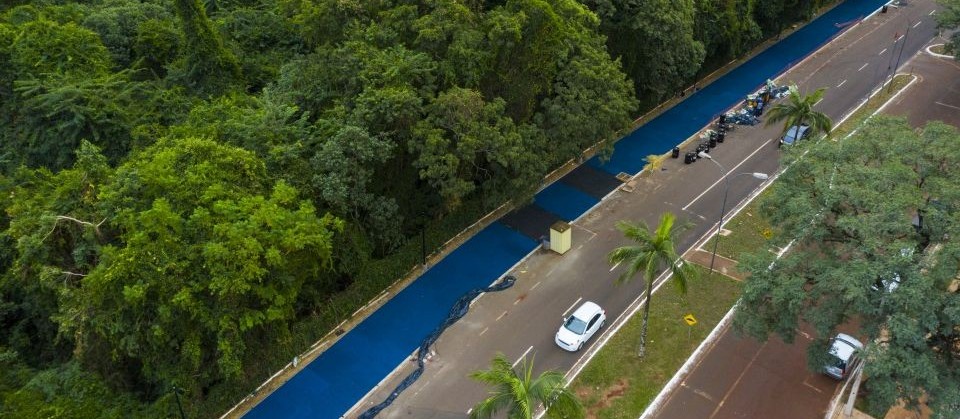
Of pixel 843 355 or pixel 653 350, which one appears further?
pixel 653 350

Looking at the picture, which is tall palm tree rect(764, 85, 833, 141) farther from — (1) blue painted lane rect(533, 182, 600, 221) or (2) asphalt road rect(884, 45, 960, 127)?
(1) blue painted lane rect(533, 182, 600, 221)

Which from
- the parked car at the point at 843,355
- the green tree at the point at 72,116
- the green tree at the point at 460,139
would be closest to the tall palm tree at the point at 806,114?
the parked car at the point at 843,355

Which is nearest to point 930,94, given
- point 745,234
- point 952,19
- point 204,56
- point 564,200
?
point 952,19

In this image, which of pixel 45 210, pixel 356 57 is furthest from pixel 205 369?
pixel 356 57

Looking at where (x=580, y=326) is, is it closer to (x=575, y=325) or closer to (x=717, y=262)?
(x=575, y=325)

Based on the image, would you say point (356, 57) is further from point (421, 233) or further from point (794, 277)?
point (794, 277)

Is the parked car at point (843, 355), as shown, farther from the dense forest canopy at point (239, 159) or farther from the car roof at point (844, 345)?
the dense forest canopy at point (239, 159)

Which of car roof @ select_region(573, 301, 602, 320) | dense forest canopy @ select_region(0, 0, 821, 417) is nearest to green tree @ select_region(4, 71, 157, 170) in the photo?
dense forest canopy @ select_region(0, 0, 821, 417)
